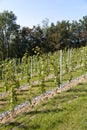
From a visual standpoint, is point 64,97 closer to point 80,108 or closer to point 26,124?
point 80,108

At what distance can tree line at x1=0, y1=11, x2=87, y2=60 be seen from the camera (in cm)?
4206

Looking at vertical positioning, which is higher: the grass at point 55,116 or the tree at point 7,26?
the tree at point 7,26

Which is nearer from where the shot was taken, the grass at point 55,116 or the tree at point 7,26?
the grass at point 55,116

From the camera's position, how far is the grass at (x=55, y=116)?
26.4ft

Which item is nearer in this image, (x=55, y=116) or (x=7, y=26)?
(x=55, y=116)

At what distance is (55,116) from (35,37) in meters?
35.6

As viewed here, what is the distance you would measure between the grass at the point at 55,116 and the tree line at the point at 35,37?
30.9 m

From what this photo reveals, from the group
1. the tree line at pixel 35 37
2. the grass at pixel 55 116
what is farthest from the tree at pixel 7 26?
the grass at pixel 55 116

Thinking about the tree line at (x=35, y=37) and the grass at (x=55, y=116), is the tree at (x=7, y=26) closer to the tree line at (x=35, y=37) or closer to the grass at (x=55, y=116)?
the tree line at (x=35, y=37)

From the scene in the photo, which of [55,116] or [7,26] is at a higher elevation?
[7,26]

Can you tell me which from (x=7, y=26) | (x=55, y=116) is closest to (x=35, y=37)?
(x=7, y=26)

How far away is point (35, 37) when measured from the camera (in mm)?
43781

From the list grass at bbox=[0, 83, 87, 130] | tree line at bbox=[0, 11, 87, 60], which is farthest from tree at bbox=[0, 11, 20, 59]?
grass at bbox=[0, 83, 87, 130]

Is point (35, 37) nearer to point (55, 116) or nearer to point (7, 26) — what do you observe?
point (7, 26)
